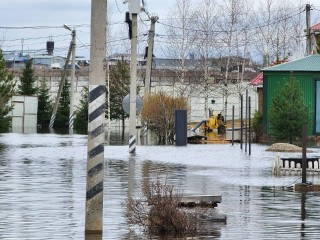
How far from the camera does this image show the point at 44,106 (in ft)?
317

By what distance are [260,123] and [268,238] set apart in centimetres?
4144

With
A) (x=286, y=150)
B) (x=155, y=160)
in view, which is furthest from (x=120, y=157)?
(x=286, y=150)

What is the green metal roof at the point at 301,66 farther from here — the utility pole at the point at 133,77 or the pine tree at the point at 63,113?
the pine tree at the point at 63,113

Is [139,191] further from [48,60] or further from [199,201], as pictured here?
[48,60]

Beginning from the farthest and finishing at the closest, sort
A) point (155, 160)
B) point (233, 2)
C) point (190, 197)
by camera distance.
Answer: point (233, 2)
point (155, 160)
point (190, 197)

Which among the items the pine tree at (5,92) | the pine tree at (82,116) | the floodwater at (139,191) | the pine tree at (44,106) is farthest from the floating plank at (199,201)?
the pine tree at (44,106)

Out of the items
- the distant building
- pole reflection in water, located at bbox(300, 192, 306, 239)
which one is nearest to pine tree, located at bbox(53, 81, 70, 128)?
the distant building

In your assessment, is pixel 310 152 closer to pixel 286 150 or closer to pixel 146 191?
pixel 286 150

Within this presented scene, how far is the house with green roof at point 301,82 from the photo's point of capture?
2148 inches

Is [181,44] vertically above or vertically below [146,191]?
above

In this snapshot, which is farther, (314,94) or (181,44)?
(181,44)

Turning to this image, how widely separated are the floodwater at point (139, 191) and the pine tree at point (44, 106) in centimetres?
5462

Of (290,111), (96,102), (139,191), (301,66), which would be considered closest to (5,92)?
(301,66)

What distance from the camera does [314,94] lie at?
55.0 metres
